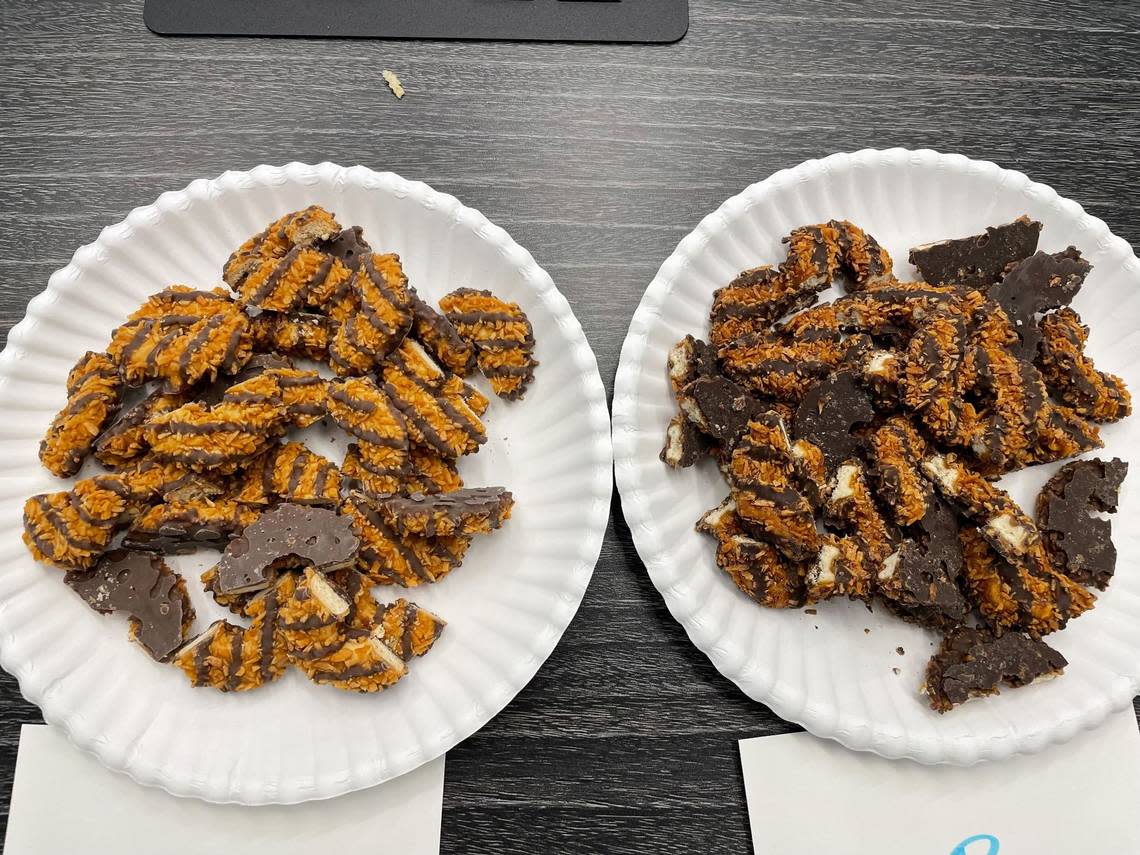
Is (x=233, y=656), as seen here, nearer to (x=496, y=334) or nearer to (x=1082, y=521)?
(x=496, y=334)

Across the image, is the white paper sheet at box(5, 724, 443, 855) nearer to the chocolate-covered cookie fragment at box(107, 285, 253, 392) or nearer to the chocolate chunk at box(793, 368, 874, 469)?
the chocolate-covered cookie fragment at box(107, 285, 253, 392)

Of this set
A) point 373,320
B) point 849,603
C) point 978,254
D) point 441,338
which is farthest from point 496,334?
point 978,254

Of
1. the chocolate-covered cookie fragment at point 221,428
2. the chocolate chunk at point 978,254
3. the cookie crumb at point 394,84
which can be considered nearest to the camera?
the chocolate-covered cookie fragment at point 221,428

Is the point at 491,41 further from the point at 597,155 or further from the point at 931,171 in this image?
the point at 931,171

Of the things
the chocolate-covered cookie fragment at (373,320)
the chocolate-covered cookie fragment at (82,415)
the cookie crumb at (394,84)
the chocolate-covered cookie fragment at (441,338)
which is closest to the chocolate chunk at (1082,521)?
the chocolate-covered cookie fragment at (441,338)

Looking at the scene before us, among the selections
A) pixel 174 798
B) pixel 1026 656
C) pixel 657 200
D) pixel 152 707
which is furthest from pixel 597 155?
pixel 174 798

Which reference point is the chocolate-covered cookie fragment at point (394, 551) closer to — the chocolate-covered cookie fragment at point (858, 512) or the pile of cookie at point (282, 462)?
the pile of cookie at point (282, 462)

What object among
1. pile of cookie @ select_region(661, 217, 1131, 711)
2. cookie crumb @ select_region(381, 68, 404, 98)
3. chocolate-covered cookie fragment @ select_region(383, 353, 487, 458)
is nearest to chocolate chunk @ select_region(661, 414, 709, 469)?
pile of cookie @ select_region(661, 217, 1131, 711)
